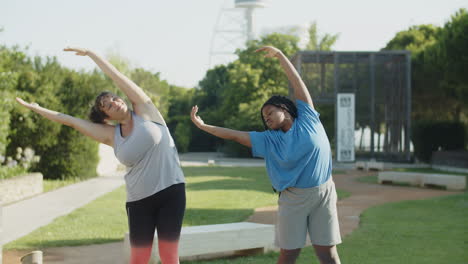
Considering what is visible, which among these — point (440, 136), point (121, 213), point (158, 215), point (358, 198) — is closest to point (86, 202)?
point (121, 213)

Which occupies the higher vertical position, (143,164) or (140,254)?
(143,164)

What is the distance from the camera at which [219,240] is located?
6.82m

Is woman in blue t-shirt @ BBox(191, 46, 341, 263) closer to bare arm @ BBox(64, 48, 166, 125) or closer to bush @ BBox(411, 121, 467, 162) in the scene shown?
bare arm @ BBox(64, 48, 166, 125)

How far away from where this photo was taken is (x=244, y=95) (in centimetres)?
4550

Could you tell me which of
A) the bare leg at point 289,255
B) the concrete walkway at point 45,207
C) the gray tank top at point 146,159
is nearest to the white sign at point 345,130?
the concrete walkway at point 45,207

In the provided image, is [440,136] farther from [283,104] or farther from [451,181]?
[283,104]

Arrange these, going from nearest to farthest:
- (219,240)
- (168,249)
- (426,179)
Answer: (168,249), (219,240), (426,179)

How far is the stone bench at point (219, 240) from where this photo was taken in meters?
6.53

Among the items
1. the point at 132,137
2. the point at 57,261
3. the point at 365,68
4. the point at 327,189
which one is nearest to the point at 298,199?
the point at 327,189

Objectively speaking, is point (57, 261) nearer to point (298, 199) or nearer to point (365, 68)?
point (298, 199)

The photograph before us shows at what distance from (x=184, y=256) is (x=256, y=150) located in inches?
115

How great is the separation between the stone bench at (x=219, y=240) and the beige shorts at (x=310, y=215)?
264 cm

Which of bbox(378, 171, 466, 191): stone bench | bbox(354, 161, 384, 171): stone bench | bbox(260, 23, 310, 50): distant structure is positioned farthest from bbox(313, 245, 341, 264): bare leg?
bbox(260, 23, 310, 50): distant structure

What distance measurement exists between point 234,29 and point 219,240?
107 metres
